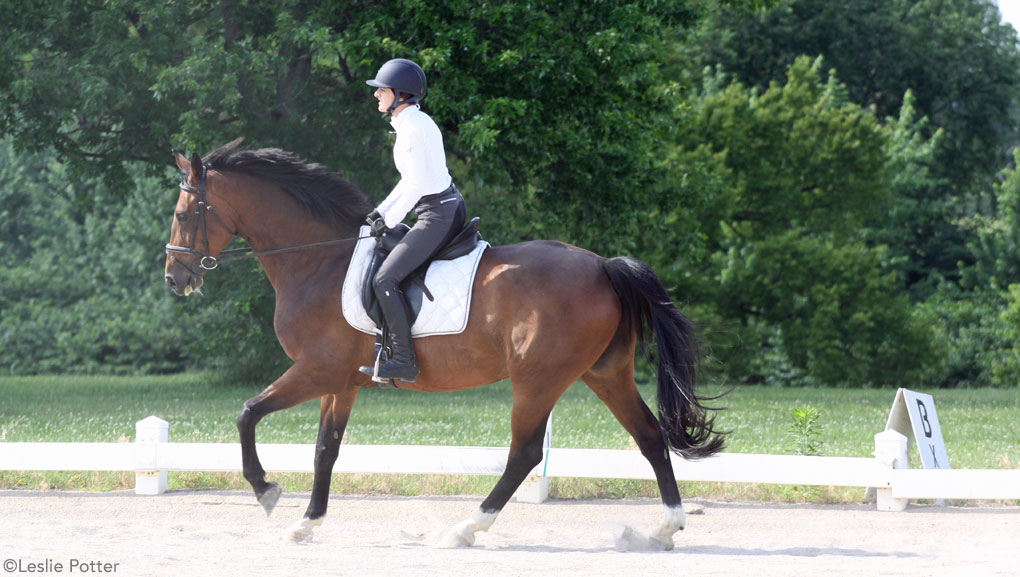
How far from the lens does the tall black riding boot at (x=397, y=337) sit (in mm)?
6758

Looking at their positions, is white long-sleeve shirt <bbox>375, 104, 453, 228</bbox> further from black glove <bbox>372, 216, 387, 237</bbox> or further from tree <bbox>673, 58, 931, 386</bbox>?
tree <bbox>673, 58, 931, 386</bbox>

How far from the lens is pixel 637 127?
1842 cm

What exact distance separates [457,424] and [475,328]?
23.0 ft

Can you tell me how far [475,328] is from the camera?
22.6 feet

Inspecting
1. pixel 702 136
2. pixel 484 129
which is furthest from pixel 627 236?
pixel 702 136

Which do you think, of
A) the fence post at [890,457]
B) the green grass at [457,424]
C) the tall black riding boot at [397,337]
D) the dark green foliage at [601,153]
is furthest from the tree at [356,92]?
the tall black riding boot at [397,337]

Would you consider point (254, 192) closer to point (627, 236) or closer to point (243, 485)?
point (243, 485)

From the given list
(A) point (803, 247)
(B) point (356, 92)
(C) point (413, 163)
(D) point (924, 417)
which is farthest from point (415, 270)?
(A) point (803, 247)

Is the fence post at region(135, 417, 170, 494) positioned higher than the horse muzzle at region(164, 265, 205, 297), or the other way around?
the horse muzzle at region(164, 265, 205, 297)

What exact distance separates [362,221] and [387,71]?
0.99m

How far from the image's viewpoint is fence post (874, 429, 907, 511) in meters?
8.14

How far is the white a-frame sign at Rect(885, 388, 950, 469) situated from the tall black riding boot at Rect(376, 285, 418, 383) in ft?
12.3

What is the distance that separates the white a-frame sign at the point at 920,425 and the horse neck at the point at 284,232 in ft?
13.8

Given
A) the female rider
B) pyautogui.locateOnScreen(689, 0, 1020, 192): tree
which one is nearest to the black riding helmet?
the female rider
